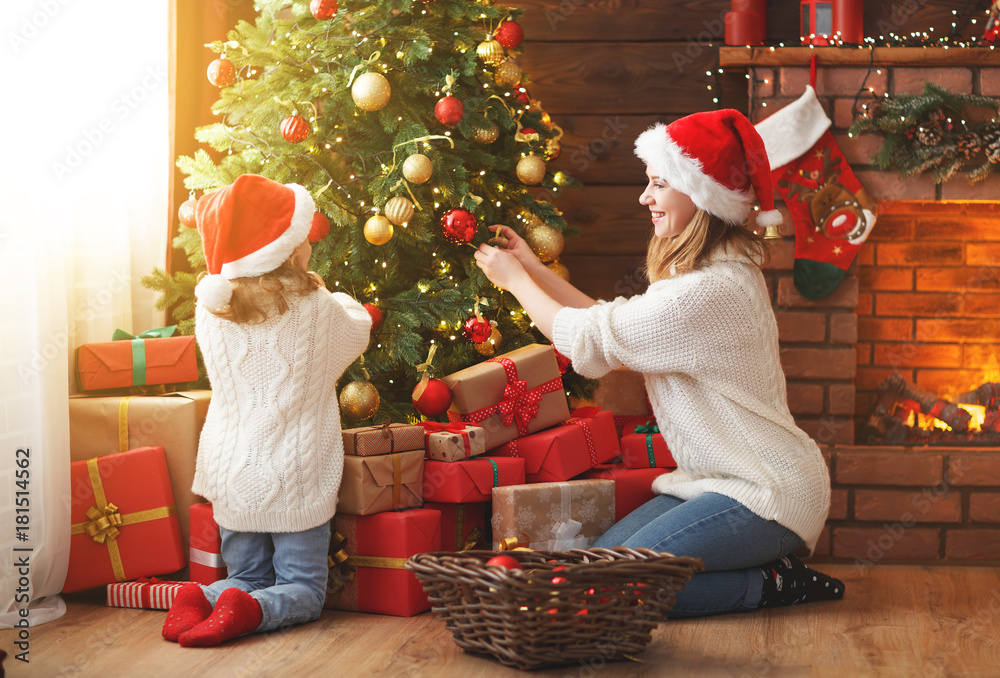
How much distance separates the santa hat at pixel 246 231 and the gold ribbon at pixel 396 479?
21.0 inches

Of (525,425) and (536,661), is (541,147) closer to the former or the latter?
(525,425)

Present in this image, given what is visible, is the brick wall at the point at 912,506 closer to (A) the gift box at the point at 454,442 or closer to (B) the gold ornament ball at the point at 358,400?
(A) the gift box at the point at 454,442

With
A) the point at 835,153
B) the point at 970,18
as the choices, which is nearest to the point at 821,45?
the point at 835,153

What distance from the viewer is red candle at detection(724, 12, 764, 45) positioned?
275 centimetres

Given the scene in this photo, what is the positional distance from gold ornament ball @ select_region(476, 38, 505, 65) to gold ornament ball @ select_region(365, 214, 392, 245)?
561 mm

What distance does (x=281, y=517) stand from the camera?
2031 millimetres

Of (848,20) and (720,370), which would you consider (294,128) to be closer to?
(720,370)

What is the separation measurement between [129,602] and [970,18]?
3013 mm

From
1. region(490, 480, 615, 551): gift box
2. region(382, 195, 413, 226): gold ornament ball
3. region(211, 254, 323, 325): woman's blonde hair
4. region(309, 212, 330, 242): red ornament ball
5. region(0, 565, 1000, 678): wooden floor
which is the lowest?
region(0, 565, 1000, 678): wooden floor

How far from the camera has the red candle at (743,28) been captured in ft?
9.04

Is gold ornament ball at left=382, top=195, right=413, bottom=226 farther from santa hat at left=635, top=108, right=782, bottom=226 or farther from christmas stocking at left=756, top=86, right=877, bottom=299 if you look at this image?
christmas stocking at left=756, top=86, right=877, bottom=299

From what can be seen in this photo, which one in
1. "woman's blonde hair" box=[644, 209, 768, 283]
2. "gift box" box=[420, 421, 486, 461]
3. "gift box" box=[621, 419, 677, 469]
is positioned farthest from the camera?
"gift box" box=[621, 419, 677, 469]

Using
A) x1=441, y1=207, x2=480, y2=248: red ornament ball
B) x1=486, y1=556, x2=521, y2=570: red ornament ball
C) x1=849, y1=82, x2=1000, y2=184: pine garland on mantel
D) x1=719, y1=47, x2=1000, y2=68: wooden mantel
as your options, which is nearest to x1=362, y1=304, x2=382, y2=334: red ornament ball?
x1=441, y1=207, x2=480, y2=248: red ornament ball

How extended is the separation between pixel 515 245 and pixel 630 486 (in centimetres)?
71
